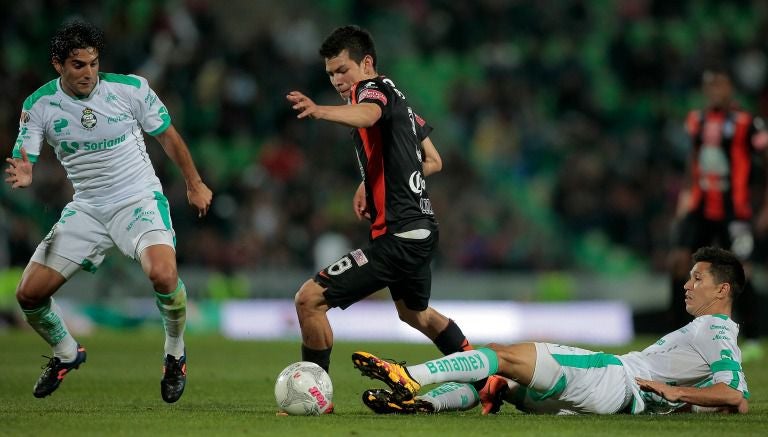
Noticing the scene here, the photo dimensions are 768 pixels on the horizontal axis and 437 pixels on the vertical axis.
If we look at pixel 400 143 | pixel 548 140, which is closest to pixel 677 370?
pixel 400 143

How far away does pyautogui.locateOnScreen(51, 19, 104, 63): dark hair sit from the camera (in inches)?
297

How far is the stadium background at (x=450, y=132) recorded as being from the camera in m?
17.2

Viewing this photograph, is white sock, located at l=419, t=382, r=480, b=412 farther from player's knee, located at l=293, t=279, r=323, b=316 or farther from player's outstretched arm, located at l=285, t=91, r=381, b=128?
player's outstretched arm, located at l=285, t=91, r=381, b=128

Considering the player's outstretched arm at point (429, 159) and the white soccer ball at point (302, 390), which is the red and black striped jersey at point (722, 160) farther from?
the white soccer ball at point (302, 390)

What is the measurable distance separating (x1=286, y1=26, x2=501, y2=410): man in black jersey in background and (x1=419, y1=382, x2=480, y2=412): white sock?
0.10 meters

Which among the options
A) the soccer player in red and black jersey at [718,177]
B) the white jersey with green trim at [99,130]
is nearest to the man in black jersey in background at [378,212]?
the white jersey with green trim at [99,130]

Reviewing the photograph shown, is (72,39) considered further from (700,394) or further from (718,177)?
(718,177)

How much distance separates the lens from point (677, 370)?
6.98 metres

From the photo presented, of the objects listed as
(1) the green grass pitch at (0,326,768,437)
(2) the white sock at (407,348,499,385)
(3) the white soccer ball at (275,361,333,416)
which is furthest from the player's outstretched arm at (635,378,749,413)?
(3) the white soccer ball at (275,361,333,416)

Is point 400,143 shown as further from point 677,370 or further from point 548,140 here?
point 548,140

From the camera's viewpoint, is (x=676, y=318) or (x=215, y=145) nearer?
(x=676, y=318)

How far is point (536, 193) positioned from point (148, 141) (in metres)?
5.89

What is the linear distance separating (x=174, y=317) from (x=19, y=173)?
1304 millimetres

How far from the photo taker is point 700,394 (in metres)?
6.71
